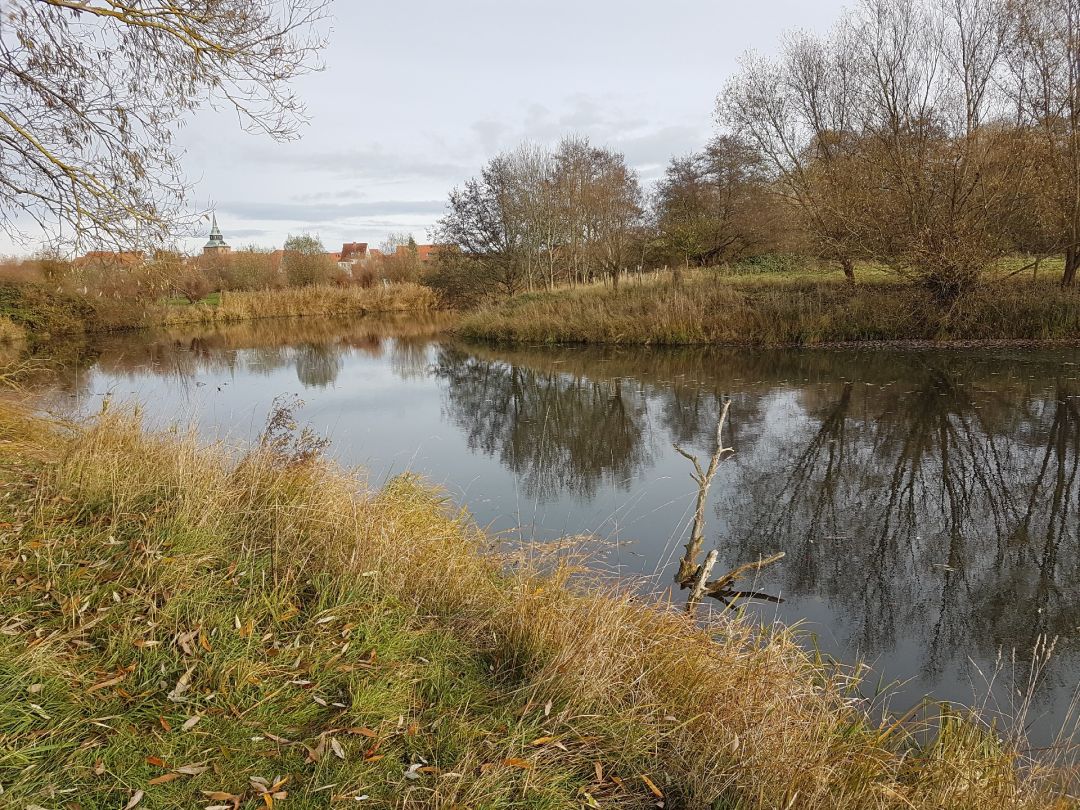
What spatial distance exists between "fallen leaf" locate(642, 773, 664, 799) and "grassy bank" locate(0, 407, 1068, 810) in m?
0.01

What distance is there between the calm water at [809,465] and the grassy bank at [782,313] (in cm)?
157

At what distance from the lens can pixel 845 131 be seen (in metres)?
19.0

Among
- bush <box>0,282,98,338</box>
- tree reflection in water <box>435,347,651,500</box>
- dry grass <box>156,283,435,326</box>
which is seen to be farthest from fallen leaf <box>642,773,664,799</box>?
dry grass <box>156,283,435,326</box>

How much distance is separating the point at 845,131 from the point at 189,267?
19.4 meters

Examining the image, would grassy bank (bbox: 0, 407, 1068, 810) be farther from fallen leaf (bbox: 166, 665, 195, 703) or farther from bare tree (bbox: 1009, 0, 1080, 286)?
bare tree (bbox: 1009, 0, 1080, 286)

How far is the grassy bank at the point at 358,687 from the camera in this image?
7.36 ft

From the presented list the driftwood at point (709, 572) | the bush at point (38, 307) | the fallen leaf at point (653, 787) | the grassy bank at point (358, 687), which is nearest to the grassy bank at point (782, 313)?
the driftwood at point (709, 572)

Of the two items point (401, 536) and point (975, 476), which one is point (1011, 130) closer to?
point (975, 476)

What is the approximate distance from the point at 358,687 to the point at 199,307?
127ft

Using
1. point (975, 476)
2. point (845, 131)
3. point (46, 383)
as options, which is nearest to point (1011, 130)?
point (845, 131)

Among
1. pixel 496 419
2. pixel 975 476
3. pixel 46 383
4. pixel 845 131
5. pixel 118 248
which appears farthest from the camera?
pixel 845 131

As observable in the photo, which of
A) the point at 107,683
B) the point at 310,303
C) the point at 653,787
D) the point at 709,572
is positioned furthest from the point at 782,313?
the point at 310,303

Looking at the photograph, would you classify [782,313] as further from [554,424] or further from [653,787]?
[653,787]

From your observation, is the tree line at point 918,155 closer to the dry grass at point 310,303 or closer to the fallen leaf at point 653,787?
the fallen leaf at point 653,787
